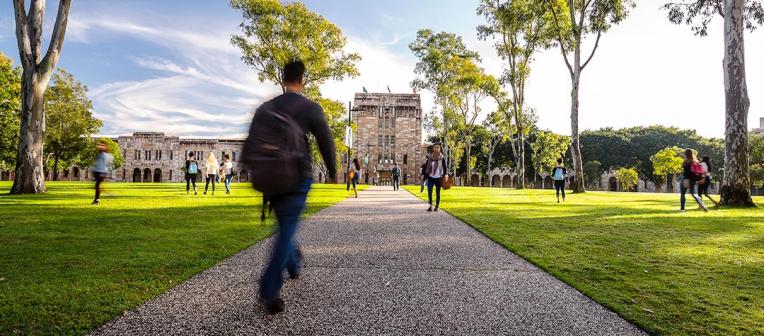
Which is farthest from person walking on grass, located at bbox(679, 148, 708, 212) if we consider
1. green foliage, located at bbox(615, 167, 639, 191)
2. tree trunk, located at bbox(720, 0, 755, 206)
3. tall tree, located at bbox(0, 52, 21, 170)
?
green foliage, located at bbox(615, 167, 639, 191)

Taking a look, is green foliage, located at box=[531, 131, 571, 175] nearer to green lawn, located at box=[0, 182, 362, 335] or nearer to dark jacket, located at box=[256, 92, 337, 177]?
green lawn, located at box=[0, 182, 362, 335]

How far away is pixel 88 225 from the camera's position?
7809mm

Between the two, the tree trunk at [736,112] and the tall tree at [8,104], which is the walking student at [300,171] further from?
the tall tree at [8,104]

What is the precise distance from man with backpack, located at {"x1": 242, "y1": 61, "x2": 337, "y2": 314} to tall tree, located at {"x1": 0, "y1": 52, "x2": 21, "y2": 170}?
135ft

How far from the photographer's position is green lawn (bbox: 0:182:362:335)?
3.12 m

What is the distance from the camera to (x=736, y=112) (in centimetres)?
1449

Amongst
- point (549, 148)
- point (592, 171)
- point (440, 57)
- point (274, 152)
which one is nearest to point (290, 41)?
point (440, 57)

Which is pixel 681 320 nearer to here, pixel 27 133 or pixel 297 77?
pixel 297 77

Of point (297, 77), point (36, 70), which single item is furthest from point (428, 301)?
point (36, 70)

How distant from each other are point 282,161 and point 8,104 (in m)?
43.9

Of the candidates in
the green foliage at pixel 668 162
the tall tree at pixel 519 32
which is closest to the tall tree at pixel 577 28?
the tall tree at pixel 519 32

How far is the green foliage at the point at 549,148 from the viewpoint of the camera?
6656cm

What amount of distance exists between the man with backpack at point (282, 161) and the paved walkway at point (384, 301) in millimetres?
340

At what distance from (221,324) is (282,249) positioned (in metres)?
0.68
